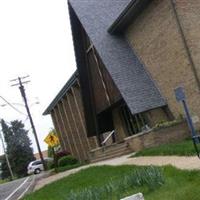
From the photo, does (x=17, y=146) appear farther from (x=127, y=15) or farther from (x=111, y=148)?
(x=127, y=15)

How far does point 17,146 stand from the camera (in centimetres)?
9919

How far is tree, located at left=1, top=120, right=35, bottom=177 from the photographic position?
85.9 m

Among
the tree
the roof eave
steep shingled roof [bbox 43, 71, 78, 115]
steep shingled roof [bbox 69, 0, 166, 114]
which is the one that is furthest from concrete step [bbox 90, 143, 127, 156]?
the tree

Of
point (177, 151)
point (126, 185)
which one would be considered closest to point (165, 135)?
point (177, 151)

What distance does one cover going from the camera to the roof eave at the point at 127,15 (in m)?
25.3

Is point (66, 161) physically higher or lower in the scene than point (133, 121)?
lower

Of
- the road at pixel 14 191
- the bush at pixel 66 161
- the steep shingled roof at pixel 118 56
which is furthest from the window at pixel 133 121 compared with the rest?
the bush at pixel 66 161

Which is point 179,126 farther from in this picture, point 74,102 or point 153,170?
point 74,102

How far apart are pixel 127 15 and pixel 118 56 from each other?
8.54ft

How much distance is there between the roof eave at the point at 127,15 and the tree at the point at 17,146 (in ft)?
197

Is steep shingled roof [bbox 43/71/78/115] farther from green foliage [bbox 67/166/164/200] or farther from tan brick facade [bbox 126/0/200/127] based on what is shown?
green foliage [bbox 67/166/164/200]

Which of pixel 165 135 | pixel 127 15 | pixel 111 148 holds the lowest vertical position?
pixel 165 135

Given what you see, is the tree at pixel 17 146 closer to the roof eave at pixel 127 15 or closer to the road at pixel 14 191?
the road at pixel 14 191

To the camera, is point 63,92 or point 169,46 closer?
point 169,46
